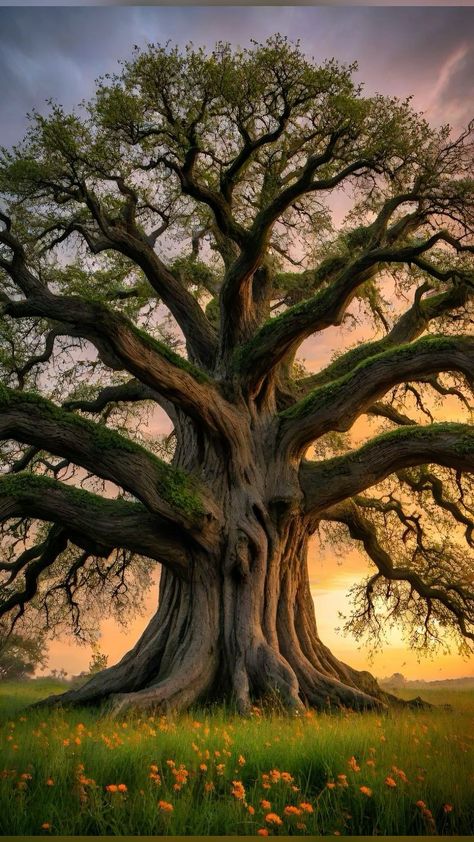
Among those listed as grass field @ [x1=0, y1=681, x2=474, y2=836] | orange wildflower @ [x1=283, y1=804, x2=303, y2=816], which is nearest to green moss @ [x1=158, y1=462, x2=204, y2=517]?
grass field @ [x1=0, y1=681, x2=474, y2=836]

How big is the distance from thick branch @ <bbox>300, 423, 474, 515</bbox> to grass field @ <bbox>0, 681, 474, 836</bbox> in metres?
4.68

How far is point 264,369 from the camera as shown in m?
10.9

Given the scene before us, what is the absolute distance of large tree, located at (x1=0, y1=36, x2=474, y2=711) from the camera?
9.38m

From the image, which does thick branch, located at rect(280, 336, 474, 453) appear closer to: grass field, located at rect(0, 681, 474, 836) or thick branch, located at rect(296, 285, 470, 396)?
thick branch, located at rect(296, 285, 470, 396)

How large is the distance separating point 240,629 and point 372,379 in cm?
376

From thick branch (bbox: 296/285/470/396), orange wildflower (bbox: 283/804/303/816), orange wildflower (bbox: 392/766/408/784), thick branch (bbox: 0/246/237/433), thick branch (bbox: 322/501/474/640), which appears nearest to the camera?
orange wildflower (bbox: 283/804/303/816)

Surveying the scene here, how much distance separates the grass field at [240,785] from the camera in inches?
144

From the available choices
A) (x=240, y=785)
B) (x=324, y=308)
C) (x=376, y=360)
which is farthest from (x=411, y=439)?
(x=240, y=785)

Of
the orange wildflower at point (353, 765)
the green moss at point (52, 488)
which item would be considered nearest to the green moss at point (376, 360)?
the green moss at point (52, 488)

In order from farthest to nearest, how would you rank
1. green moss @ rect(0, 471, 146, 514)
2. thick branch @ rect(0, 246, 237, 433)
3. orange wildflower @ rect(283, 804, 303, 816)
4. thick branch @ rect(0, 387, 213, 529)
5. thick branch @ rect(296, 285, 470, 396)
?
thick branch @ rect(296, 285, 470, 396)
green moss @ rect(0, 471, 146, 514)
thick branch @ rect(0, 387, 213, 529)
thick branch @ rect(0, 246, 237, 433)
orange wildflower @ rect(283, 804, 303, 816)

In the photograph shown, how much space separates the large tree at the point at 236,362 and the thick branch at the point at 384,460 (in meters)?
0.03

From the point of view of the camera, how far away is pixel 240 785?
3.69m

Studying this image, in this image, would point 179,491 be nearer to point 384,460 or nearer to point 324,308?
point 384,460

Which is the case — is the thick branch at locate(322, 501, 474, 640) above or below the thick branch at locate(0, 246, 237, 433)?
below
